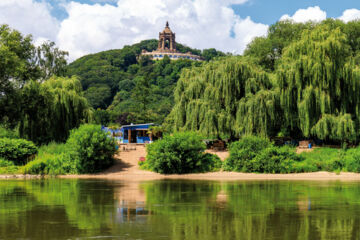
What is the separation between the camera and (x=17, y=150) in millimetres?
39500

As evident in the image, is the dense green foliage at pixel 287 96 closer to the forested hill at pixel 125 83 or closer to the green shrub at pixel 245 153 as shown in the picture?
the green shrub at pixel 245 153

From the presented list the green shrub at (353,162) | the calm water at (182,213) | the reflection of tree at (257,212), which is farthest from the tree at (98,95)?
the reflection of tree at (257,212)

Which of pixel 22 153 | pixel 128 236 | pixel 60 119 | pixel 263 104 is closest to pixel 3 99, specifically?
pixel 60 119

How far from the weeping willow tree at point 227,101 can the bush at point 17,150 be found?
13.6 metres

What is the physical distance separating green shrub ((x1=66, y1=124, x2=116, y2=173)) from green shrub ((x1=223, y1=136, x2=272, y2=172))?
10.2 metres

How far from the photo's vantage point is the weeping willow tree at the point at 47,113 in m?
46.2

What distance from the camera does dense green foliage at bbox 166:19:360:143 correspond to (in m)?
38.7

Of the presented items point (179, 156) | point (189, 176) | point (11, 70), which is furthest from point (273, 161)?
point (11, 70)

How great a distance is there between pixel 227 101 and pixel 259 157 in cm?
777

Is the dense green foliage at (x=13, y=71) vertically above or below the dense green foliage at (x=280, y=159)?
above

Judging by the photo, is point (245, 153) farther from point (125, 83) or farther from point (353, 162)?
point (125, 83)

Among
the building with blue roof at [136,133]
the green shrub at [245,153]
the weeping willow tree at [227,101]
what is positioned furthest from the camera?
the building with blue roof at [136,133]

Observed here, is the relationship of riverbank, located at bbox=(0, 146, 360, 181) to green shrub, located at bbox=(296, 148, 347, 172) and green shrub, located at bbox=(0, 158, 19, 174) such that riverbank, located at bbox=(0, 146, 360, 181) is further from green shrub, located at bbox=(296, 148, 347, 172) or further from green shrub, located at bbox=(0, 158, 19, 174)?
green shrub, located at bbox=(296, 148, 347, 172)

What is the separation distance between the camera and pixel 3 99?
47.5 m
